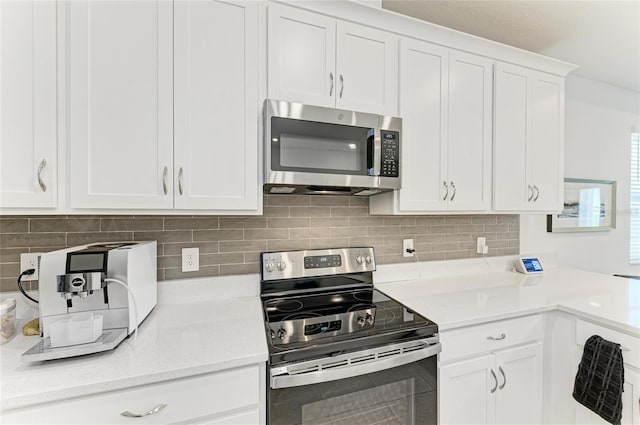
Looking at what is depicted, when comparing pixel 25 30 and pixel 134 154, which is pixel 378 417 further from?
pixel 25 30

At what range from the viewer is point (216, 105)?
1.28m

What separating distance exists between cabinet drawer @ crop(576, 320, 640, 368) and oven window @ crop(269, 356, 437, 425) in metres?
0.83

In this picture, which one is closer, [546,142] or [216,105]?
[216,105]

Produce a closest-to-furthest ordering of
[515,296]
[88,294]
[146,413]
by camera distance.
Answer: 1. [146,413]
2. [88,294]
3. [515,296]

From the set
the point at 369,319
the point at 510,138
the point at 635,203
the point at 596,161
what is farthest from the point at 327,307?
the point at 635,203

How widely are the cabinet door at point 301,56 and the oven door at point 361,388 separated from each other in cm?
119

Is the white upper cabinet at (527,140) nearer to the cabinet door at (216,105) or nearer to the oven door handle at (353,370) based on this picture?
the oven door handle at (353,370)

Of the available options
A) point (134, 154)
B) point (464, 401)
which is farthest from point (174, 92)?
point (464, 401)

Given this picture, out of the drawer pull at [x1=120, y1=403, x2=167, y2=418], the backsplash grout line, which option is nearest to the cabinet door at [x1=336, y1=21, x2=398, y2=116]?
the backsplash grout line

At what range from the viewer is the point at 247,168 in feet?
4.37

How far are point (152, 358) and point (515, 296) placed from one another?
1.84 m

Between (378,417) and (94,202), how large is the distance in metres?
1.43

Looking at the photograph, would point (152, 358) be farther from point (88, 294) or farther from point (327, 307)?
point (327, 307)

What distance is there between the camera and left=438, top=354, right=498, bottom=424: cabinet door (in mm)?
1303
